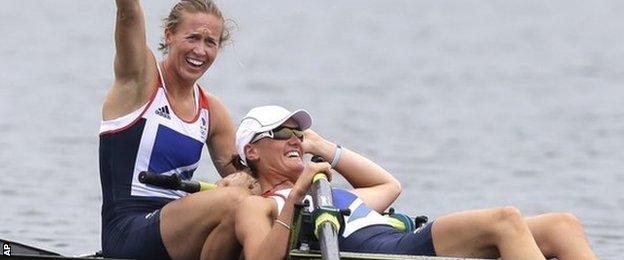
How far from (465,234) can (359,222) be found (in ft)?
2.34

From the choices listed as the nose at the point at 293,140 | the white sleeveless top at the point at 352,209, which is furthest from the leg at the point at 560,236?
the nose at the point at 293,140

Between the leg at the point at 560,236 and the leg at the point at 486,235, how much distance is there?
267 millimetres

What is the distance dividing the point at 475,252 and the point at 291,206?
95 centimetres

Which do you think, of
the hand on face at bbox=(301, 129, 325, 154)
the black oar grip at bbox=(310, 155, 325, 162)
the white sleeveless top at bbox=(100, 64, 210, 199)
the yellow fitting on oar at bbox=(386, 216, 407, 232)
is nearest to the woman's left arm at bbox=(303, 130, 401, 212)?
the hand on face at bbox=(301, 129, 325, 154)

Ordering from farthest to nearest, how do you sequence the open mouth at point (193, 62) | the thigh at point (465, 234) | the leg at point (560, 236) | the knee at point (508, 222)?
the open mouth at point (193, 62) → the leg at point (560, 236) → the thigh at point (465, 234) → the knee at point (508, 222)

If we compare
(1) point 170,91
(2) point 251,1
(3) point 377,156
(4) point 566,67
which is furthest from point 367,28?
(1) point 170,91

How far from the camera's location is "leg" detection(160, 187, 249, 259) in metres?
8.61

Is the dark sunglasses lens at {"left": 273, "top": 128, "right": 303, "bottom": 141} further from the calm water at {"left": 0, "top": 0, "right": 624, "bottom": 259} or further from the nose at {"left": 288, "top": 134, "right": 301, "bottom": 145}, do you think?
the calm water at {"left": 0, "top": 0, "right": 624, "bottom": 259}

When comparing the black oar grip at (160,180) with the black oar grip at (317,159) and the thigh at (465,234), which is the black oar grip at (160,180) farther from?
the thigh at (465,234)

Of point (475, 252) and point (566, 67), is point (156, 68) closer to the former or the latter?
point (475, 252)

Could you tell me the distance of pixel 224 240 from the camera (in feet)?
28.3

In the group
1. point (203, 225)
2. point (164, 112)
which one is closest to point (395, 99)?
point (164, 112)

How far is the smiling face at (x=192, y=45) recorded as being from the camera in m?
9.35

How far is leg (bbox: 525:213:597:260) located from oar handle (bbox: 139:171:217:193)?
1.75 metres
